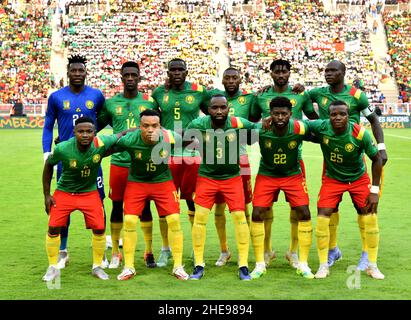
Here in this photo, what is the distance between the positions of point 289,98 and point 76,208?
2.84 meters

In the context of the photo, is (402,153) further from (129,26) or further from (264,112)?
(129,26)

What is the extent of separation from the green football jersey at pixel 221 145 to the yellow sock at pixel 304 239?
952 mm

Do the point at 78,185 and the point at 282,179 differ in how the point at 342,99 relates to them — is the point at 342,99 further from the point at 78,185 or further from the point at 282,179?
the point at 78,185

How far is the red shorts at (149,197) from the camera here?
788 centimetres

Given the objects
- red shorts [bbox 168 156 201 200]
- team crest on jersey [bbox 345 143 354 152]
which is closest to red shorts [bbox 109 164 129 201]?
red shorts [bbox 168 156 201 200]

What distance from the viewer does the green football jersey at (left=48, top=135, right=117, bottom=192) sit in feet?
25.3

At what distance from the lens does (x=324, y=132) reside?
7848 millimetres

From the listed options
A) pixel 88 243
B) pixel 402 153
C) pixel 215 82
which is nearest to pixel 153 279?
pixel 88 243

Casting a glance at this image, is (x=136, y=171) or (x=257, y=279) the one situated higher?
(x=136, y=171)

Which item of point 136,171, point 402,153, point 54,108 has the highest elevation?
point 54,108

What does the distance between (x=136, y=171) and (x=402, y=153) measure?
1720 centimetres

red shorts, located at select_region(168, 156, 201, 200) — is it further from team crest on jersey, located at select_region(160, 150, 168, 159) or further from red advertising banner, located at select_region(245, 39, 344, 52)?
red advertising banner, located at select_region(245, 39, 344, 52)

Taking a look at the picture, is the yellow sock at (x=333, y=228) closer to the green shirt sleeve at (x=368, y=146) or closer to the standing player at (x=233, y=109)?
the standing player at (x=233, y=109)

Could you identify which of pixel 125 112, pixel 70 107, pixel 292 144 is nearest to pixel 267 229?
pixel 292 144
